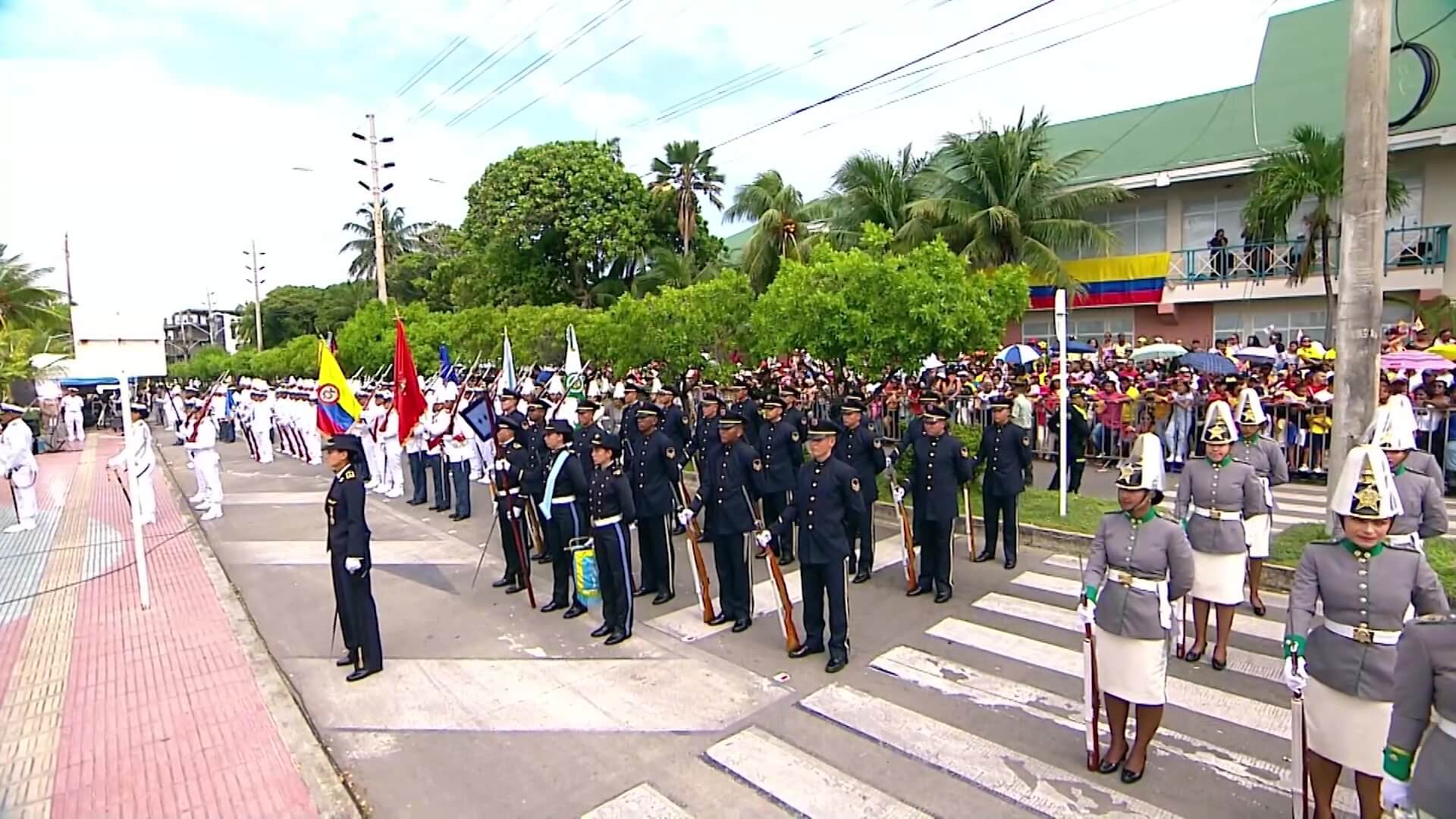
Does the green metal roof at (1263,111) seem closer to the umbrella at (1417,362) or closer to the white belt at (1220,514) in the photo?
the umbrella at (1417,362)

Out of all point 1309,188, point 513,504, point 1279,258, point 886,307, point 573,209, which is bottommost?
point 513,504

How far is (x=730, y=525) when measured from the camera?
7.68 m

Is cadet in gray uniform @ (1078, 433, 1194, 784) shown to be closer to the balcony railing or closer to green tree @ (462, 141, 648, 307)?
the balcony railing

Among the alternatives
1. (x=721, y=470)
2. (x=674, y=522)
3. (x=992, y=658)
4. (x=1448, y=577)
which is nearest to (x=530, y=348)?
(x=674, y=522)

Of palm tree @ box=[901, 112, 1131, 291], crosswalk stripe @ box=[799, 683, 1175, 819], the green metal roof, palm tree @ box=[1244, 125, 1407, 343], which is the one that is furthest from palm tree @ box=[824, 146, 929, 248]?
crosswalk stripe @ box=[799, 683, 1175, 819]

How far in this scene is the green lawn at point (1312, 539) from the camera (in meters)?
7.47

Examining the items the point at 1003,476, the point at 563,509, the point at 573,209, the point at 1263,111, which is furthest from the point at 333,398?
the point at 1263,111

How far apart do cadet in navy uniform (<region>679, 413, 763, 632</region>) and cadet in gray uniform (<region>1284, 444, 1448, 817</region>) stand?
430 centimetres

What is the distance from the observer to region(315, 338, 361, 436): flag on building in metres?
12.8

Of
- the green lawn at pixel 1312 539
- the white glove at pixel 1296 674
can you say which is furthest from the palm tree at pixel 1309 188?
the white glove at pixel 1296 674

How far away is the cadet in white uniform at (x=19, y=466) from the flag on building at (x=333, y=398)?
14.0 feet

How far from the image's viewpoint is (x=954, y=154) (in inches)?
961

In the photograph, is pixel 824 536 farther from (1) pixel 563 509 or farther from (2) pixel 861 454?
(2) pixel 861 454

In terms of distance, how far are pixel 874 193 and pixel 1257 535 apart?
1949cm
